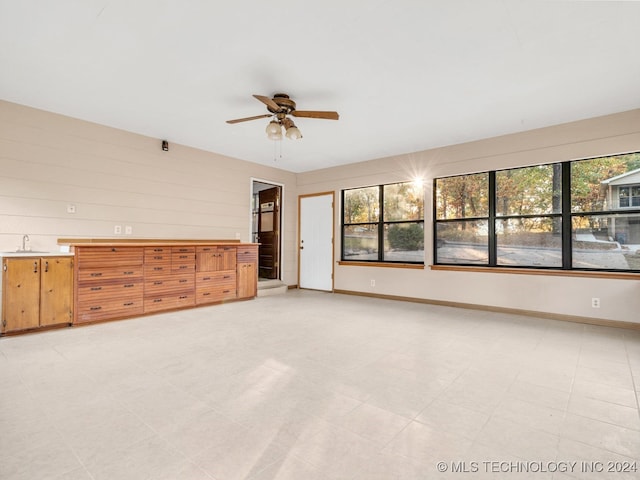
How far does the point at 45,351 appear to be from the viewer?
3.15m

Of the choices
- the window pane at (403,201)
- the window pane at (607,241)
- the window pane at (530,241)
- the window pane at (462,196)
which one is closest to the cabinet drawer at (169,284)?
the window pane at (403,201)

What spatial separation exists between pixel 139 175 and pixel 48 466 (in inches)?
171

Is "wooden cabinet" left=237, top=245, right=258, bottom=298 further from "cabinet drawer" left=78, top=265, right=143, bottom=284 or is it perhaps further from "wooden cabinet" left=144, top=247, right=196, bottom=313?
"cabinet drawer" left=78, top=265, right=143, bottom=284

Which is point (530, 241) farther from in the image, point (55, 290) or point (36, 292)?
point (36, 292)

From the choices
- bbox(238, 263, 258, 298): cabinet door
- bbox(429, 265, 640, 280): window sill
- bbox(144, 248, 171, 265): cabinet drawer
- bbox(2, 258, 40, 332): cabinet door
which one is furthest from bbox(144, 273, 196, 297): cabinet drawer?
bbox(429, 265, 640, 280): window sill

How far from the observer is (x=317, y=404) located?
2160 millimetres

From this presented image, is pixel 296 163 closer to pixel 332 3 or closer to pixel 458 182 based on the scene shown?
pixel 458 182

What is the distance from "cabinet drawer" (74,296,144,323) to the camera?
4.08 metres

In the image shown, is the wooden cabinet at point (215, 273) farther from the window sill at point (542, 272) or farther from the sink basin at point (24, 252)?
the window sill at point (542, 272)

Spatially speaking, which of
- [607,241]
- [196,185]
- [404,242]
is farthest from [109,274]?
[607,241]

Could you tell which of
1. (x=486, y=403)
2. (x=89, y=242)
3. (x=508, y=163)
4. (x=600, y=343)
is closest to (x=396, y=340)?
(x=486, y=403)

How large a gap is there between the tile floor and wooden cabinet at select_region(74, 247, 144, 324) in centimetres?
40

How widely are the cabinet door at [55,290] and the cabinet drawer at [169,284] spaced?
90 cm

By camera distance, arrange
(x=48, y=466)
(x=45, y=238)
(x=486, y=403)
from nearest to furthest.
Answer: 1. (x=48, y=466)
2. (x=486, y=403)
3. (x=45, y=238)
